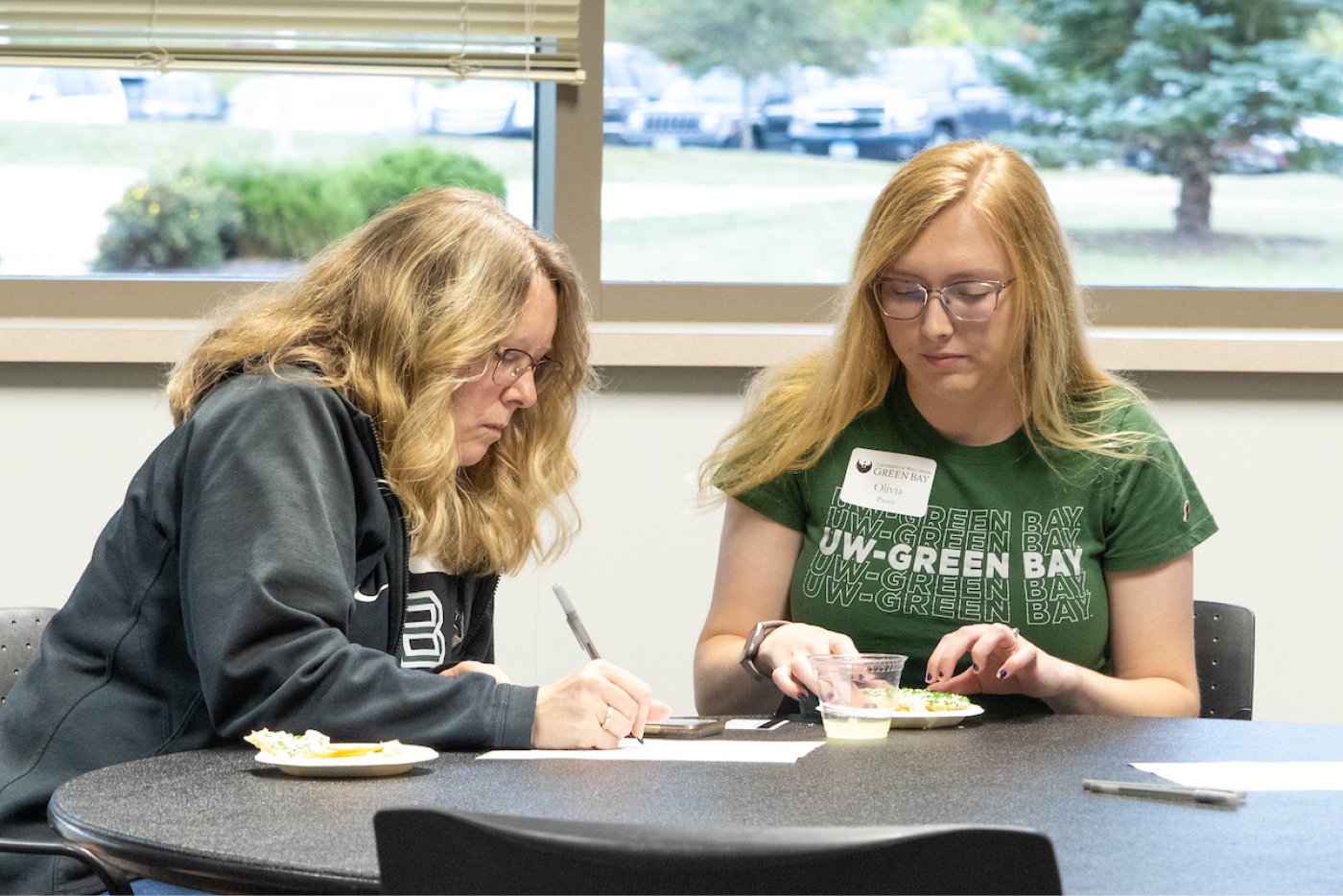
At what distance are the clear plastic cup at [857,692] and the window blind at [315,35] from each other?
6.23 ft

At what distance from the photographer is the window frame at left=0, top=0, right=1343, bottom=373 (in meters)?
3.26

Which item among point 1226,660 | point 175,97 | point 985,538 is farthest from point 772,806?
point 175,97

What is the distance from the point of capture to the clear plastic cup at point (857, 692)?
1757 mm

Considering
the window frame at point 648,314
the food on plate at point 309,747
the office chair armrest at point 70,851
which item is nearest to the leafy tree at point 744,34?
the window frame at point 648,314

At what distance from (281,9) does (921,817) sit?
256cm

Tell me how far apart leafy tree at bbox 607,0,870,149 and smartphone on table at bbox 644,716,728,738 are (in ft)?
6.53

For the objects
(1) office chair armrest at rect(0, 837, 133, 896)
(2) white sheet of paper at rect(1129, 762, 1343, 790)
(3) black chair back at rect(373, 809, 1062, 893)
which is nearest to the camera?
(3) black chair back at rect(373, 809, 1062, 893)

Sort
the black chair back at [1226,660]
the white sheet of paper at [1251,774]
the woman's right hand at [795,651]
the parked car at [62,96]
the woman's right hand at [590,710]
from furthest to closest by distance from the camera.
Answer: the parked car at [62,96] → the black chair back at [1226,660] → the woman's right hand at [795,651] → the woman's right hand at [590,710] → the white sheet of paper at [1251,774]

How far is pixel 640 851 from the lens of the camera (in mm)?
858

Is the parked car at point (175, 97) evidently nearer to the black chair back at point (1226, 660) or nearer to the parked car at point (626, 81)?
the parked car at point (626, 81)

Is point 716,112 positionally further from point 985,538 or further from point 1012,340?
point 985,538

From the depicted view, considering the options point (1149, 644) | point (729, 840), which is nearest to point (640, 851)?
point (729, 840)

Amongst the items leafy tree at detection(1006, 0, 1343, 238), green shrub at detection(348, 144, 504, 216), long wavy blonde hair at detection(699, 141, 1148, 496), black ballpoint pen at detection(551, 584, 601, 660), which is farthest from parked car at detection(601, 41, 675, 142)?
black ballpoint pen at detection(551, 584, 601, 660)

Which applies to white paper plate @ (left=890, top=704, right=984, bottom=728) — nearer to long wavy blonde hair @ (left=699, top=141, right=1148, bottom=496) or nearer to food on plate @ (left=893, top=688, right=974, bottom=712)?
food on plate @ (left=893, top=688, right=974, bottom=712)
